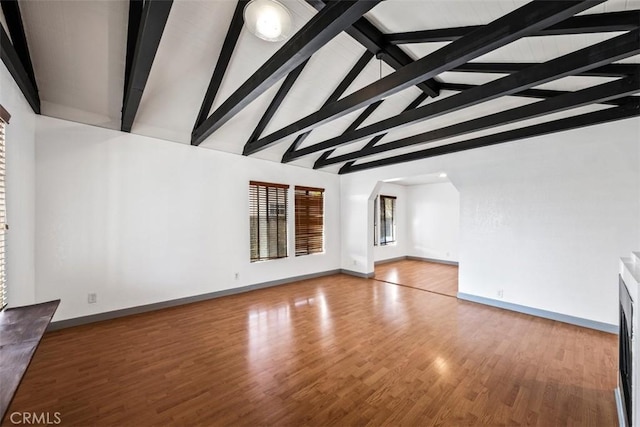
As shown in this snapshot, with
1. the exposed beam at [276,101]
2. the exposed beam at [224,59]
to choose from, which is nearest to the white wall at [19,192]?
the exposed beam at [224,59]

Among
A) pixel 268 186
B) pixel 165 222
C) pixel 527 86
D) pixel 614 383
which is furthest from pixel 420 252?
pixel 165 222

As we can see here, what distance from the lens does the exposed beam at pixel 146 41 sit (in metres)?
1.68

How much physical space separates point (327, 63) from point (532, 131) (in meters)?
3.09

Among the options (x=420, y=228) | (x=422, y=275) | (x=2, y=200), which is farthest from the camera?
(x=420, y=228)

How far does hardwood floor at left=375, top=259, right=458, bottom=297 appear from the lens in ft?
17.3

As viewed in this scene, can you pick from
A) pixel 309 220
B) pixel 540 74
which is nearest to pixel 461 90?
pixel 540 74

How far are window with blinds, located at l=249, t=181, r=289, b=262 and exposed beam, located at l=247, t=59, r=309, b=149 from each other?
1.03m

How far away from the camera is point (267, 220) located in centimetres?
527

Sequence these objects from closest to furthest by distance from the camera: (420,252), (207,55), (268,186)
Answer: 1. (207,55)
2. (268,186)
3. (420,252)

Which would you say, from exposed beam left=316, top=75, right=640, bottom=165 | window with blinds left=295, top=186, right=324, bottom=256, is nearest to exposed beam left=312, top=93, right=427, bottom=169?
window with blinds left=295, top=186, right=324, bottom=256

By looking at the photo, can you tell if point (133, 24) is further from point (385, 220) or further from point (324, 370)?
point (385, 220)

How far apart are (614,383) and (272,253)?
481cm

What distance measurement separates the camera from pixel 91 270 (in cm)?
340

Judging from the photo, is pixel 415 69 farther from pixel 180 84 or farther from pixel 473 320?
pixel 473 320
